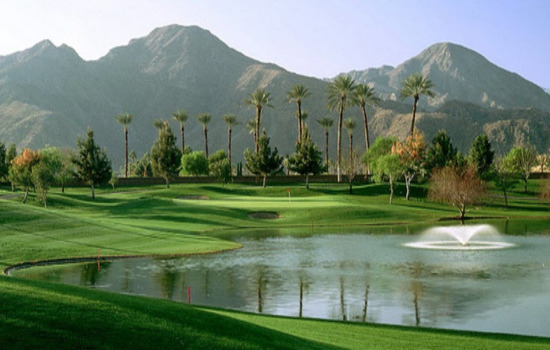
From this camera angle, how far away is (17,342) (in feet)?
44.7

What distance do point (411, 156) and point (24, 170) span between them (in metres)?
67.2

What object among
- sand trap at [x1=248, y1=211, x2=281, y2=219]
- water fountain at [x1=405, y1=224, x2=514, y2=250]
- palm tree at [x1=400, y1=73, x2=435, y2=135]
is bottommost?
water fountain at [x1=405, y1=224, x2=514, y2=250]

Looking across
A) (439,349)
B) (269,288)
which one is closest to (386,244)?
(269,288)

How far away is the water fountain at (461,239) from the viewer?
2104 inches

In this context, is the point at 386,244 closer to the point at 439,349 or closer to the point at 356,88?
the point at 439,349

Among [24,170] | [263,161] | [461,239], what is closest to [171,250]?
[461,239]

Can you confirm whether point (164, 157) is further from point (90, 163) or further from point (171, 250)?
point (171, 250)

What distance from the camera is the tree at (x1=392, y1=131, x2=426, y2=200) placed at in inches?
4316

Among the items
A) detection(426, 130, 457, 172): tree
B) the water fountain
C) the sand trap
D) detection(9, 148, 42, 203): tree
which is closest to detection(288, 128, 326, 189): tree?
detection(426, 130, 457, 172): tree

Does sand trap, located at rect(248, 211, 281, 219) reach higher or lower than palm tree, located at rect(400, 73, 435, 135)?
lower

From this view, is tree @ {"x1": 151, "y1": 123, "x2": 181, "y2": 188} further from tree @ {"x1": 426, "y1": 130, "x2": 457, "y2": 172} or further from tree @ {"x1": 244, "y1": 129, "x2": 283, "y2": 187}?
tree @ {"x1": 426, "y1": 130, "x2": 457, "y2": 172}

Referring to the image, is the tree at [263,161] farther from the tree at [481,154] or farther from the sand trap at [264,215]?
the tree at [481,154]

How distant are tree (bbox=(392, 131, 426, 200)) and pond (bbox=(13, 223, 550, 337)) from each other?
180 feet

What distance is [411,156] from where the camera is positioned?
11575cm
